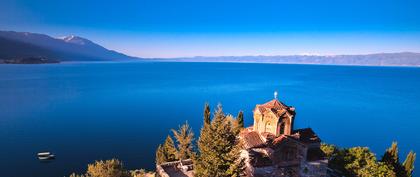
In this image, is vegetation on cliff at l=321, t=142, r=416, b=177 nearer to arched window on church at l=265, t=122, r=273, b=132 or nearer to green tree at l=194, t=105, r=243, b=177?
arched window on church at l=265, t=122, r=273, b=132

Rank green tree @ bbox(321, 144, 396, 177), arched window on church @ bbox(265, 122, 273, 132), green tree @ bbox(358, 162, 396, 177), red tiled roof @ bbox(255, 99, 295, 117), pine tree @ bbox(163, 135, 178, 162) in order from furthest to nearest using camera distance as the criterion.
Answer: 1. pine tree @ bbox(163, 135, 178, 162)
2. green tree @ bbox(321, 144, 396, 177)
3. green tree @ bbox(358, 162, 396, 177)
4. arched window on church @ bbox(265, 122, 273, 132)
5. red tiled roof @ bbox(255, 99, 295, 117)

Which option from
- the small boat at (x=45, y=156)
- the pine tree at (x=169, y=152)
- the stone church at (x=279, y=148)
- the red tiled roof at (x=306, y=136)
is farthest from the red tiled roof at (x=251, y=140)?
the small boat at (x=45, y=156)

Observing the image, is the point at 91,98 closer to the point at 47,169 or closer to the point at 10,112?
the point at 10,112

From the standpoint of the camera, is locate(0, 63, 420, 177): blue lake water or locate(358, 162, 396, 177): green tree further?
locate(0, 63, 420, 177): blue lake water

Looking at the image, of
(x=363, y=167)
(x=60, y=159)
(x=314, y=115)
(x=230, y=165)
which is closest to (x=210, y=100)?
(x=314, y=115)

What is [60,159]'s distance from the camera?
2016 inches

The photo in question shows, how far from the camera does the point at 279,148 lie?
29.6 m

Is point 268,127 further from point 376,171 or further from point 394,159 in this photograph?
point 394,159

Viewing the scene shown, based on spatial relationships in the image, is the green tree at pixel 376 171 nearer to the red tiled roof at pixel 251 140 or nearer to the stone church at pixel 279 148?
the stone church at pixel 279 148

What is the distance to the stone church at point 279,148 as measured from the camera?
2954 centimetres

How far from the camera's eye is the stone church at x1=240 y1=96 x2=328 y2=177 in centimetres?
2954

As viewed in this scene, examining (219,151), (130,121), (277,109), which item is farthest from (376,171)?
(130,121)

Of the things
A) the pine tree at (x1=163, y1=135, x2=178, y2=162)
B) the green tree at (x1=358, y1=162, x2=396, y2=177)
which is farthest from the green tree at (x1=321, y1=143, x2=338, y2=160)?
the pine tree at (x1=163, y1=135, x2=178, y2=162)

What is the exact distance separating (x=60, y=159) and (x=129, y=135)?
1661 centimetres
